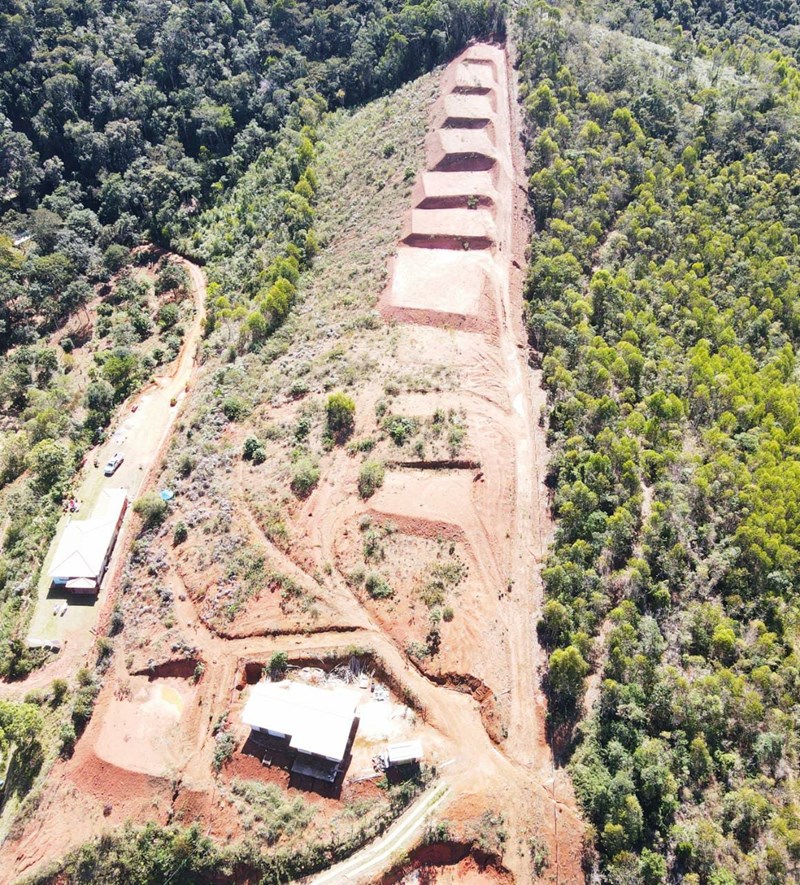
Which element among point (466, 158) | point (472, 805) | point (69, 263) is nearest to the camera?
point (472, 805)

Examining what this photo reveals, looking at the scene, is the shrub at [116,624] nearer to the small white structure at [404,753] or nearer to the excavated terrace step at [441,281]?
the small white structure at [404,753]

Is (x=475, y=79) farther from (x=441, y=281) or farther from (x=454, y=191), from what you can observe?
(x=441, y=281)

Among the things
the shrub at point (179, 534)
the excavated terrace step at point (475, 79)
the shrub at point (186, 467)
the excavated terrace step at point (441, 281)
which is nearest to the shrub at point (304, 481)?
the shrub at point (179, 534)

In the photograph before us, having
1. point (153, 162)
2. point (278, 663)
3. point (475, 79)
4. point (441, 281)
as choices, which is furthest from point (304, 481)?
point (153, 162)

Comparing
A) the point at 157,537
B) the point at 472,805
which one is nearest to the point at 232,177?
the point at 157,537

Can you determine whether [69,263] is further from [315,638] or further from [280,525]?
[315,638]

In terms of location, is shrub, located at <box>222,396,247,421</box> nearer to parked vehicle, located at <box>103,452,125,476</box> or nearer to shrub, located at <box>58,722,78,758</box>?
parked vehicle, located at <box>103,452,125,476</box>
